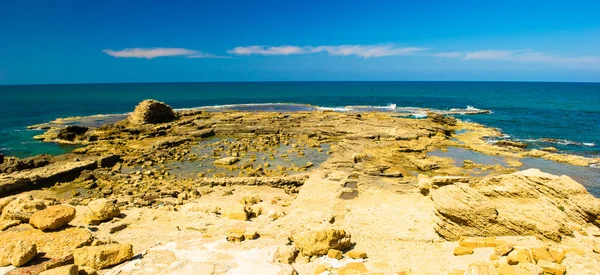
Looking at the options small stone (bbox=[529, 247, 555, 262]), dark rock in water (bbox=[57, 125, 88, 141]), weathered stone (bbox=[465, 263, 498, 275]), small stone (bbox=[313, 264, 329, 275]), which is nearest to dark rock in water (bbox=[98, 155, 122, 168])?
dark rock in water (bbox=[57, 125, 88, 141])

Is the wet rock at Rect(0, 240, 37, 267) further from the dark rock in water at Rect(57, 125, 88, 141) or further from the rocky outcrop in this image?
the dark rock in water at Rect(57, 125, 88, 141)

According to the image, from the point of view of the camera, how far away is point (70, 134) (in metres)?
33.2

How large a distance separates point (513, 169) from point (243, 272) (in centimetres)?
2072

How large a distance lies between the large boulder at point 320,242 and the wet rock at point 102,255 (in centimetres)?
442

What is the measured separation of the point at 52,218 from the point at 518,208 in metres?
13.7

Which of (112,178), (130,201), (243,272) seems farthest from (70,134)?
(243,272)

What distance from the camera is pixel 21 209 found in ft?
34.2

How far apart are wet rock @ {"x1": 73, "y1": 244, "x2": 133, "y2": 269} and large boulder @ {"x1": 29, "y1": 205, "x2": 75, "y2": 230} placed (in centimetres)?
189

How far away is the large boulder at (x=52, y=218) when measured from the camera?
9477 mm

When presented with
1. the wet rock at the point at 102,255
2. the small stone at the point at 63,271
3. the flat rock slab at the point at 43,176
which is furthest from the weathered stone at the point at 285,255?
the flat rock slab at the point at 43,176

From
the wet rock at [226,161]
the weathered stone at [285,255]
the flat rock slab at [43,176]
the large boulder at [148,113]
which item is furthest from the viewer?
the large boulder at [148,113]

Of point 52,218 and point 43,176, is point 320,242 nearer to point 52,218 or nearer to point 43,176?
point 52,218

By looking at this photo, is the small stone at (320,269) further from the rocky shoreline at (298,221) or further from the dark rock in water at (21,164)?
the dark rock in water at (21,164)

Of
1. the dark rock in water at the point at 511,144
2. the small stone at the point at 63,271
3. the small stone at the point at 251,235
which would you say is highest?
the small stone at the point at 63,271
